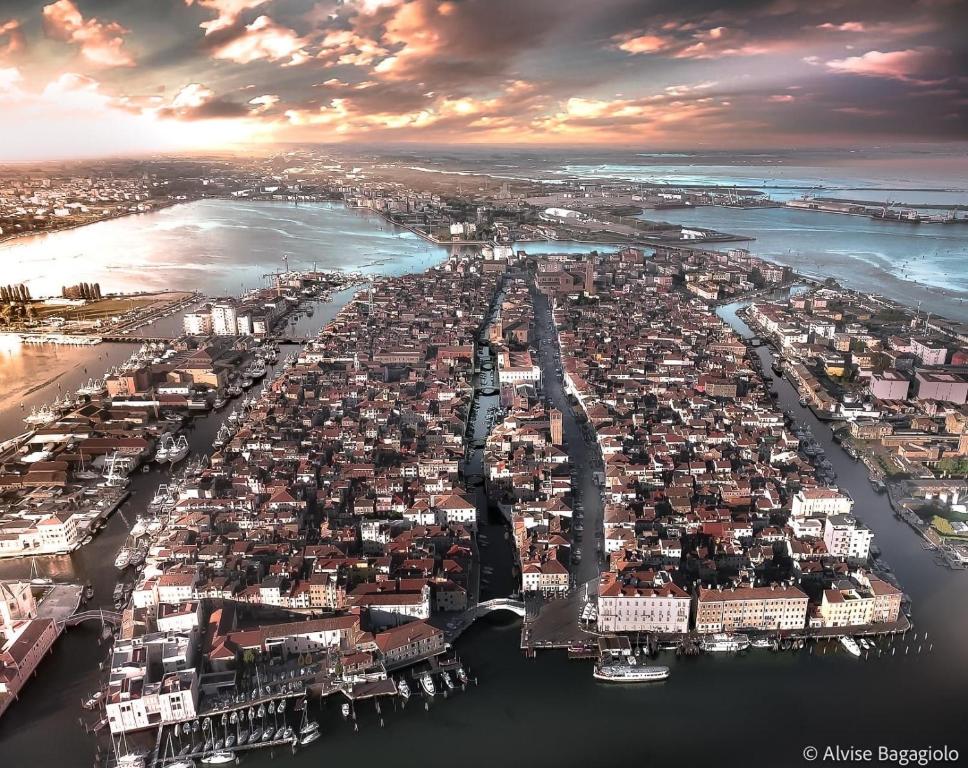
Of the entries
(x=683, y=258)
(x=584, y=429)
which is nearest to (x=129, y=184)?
(x=683, y=258)

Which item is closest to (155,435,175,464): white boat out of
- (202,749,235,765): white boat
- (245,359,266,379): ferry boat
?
(245,359,266,379): ferry boat

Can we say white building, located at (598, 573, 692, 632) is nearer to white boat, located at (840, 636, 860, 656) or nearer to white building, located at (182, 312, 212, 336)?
white boat, located at (840, 636, 860, 656)

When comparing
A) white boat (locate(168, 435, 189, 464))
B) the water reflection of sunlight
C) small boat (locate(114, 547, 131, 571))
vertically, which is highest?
the water reflection of sunlight

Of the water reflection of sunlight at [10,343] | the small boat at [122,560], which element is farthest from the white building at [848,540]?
the water reflection of sunlight at [10,343]

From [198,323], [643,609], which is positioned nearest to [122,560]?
[643,609]

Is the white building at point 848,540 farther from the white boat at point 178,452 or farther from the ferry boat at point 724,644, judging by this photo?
the white boat at point 178,452

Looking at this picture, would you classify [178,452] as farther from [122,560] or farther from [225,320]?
[225,320]
